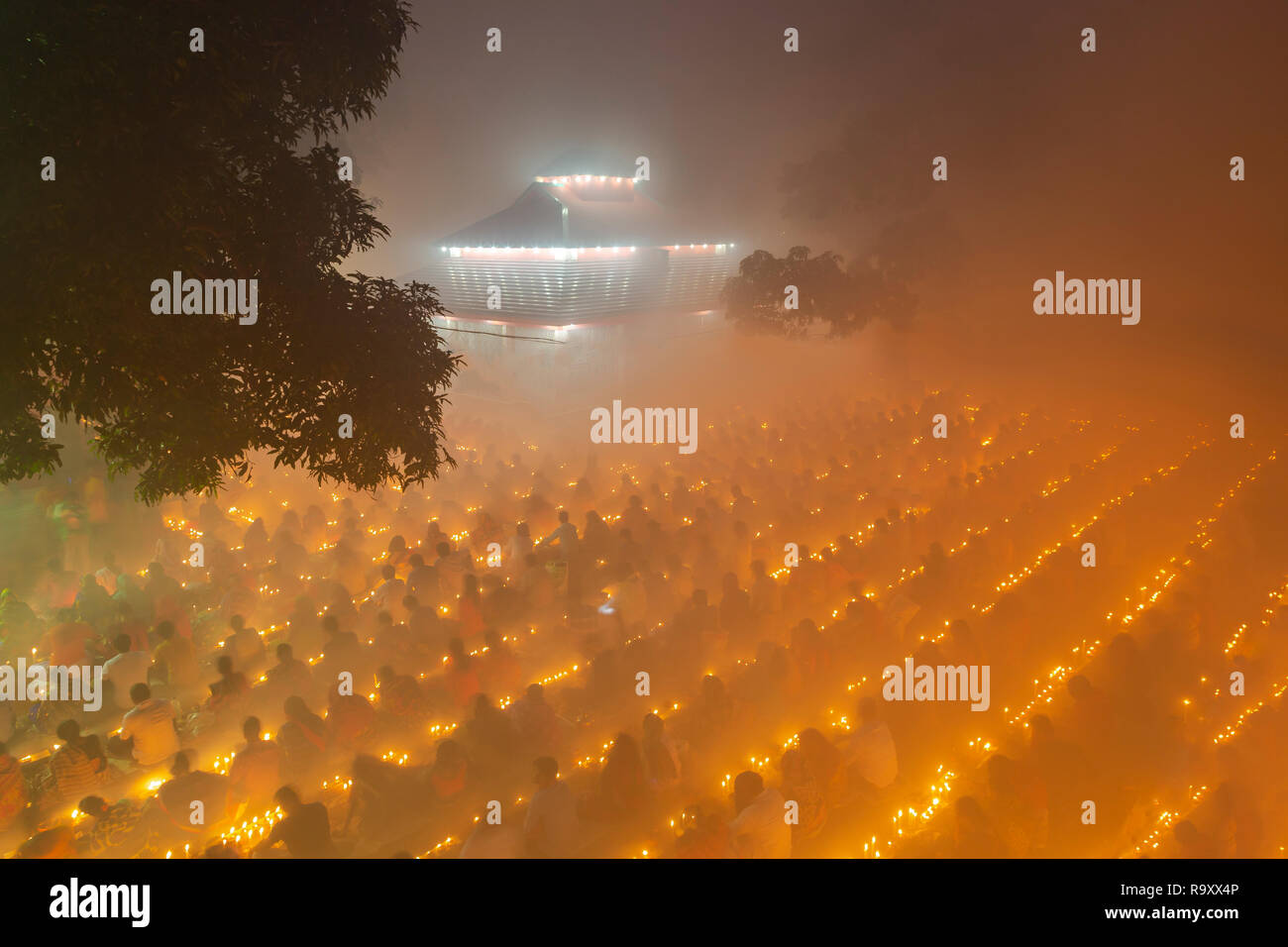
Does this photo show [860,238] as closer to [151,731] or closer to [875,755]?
[875,755]

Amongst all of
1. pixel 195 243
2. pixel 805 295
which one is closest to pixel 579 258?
pixel 805 295

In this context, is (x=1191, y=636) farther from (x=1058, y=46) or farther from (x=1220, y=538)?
(x=1058, y=46)

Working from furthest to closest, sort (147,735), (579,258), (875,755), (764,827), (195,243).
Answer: (579,258), (147,735), (875,755), (764,827), (195,243)

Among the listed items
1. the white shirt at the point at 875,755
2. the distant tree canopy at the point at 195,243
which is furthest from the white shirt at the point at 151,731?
the white shirt at the point at 875,755

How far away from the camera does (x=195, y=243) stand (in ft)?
13.3

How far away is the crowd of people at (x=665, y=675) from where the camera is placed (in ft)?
17.2

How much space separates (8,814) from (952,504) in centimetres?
1254

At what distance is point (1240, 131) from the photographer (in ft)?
70.3

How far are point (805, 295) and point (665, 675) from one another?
51.3 ft

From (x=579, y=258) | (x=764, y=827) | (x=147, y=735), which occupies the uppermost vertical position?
(x=579, y=258)

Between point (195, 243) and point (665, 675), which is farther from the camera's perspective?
point (665, 675)

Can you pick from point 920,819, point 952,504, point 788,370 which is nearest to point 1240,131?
point 788,370

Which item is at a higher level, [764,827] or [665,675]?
[665,675]

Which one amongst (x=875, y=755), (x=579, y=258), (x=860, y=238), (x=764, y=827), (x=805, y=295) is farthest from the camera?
(x=860, y=238)
